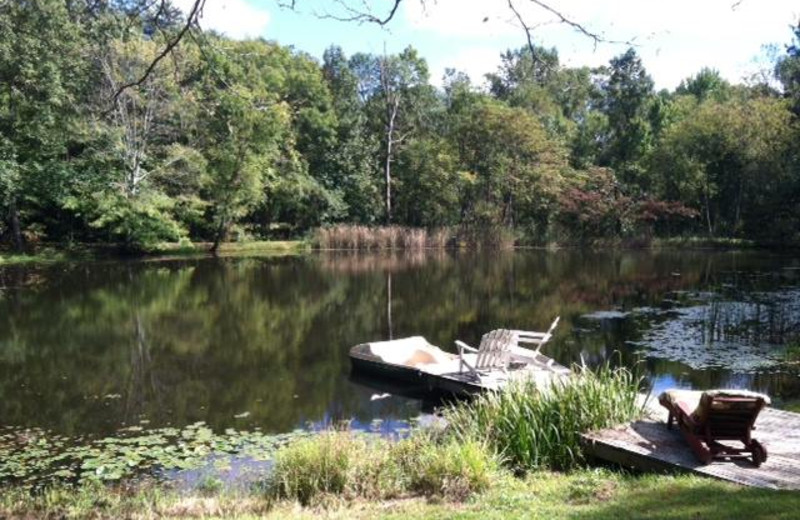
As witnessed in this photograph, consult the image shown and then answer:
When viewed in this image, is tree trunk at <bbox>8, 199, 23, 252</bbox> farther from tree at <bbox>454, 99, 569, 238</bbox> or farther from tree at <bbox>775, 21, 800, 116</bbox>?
tree at <bbox>775, 21, 800, 116</bbox>

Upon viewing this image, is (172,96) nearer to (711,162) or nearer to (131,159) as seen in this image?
(131,159)

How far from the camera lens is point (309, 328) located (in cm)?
1877

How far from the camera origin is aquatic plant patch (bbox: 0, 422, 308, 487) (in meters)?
8.33

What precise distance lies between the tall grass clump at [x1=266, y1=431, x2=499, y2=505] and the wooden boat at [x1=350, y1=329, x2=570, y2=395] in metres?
3.88

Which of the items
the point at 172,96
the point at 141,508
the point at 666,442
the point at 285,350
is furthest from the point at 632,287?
→ the point at 172,96

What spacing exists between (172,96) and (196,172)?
4.21 metres

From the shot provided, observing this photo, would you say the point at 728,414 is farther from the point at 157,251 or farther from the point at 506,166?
the point at 506,166

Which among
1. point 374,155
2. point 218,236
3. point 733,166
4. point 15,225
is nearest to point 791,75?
point 733,166

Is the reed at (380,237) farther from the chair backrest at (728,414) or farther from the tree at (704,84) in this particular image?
the chair backrest at (728,414)

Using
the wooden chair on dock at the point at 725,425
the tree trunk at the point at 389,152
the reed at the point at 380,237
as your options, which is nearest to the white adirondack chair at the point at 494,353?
the wooden chair on dock at the point at 725,425

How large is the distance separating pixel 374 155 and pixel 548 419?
45.1 metres

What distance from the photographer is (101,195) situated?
36.2 m

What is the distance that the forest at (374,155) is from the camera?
116 ft

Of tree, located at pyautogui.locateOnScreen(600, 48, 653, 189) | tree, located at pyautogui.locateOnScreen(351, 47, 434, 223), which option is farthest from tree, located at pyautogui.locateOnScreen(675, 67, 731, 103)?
tree, located at pyautogui.locateOnScreen(351, 47, 434, 223)
